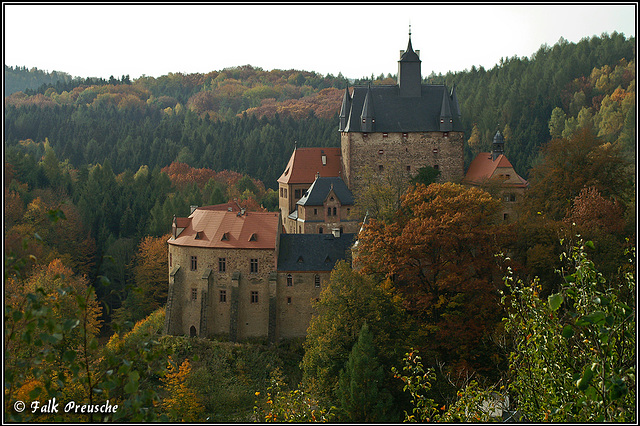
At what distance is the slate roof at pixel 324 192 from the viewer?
176 feet

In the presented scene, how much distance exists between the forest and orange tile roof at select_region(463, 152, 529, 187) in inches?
141

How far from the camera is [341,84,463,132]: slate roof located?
5825cm

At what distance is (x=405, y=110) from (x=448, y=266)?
933 inches

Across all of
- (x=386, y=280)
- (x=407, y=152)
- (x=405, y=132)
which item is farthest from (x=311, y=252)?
(x=405, y=132)

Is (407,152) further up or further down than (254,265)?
further up

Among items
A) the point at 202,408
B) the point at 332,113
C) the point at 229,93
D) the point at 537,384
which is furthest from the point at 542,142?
the point at 229,93

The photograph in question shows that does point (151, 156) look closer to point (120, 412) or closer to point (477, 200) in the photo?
point (477, 200)

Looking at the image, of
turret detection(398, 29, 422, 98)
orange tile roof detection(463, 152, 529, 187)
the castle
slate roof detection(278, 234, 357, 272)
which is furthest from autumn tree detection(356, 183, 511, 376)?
turret detection(398, 29, 422, 98)

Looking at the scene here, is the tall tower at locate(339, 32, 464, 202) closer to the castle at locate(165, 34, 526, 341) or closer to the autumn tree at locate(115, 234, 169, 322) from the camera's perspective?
the castle at locate(165, 34, 526, 341)

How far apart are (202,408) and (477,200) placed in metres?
16.9

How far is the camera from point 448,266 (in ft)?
122

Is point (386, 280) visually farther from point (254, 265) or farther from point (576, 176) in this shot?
point (576, 176)

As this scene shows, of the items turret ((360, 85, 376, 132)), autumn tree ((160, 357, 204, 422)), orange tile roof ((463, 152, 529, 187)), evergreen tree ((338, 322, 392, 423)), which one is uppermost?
turret ((360, 85, 376, 132))

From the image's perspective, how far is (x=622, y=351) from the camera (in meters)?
12.9
